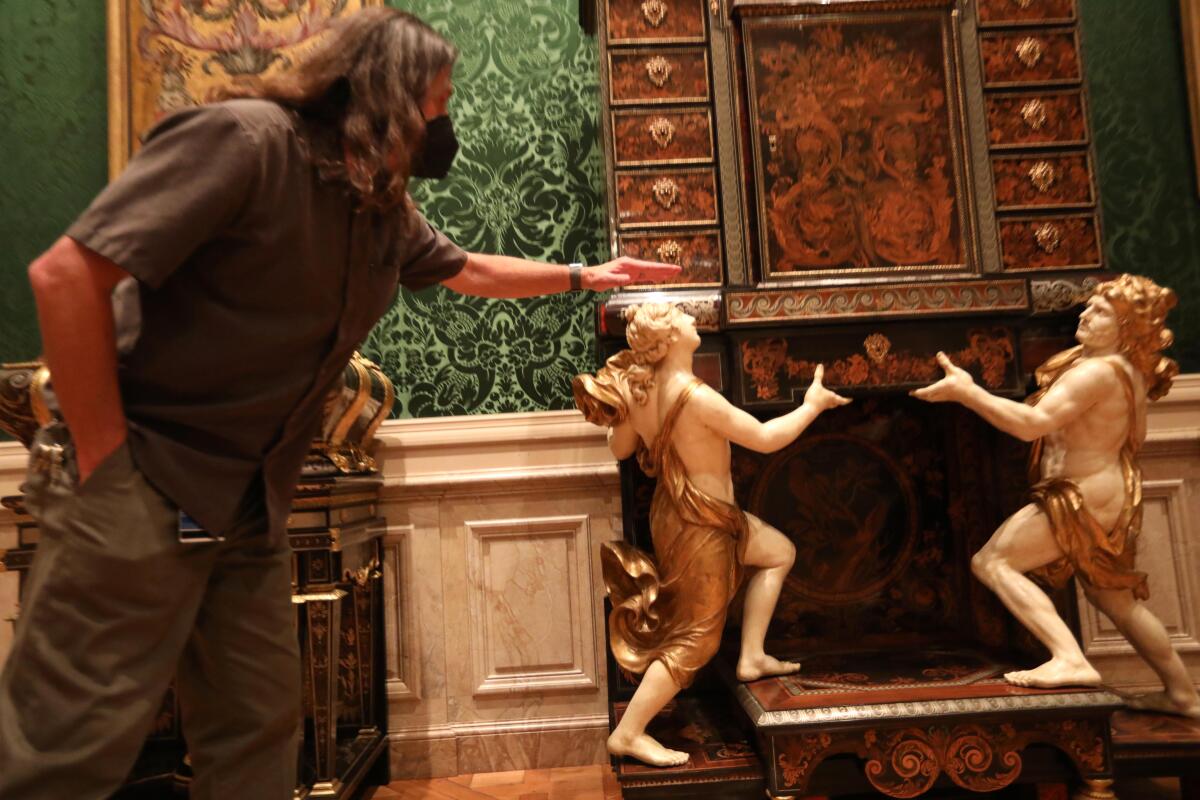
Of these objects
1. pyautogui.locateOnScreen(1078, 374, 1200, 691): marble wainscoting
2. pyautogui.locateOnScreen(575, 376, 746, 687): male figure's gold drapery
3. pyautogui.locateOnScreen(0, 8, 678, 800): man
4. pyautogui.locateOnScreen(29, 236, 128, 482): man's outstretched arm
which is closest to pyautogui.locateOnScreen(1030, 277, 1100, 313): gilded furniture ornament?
pyautogui.locateOnScreen(1078, 374, 1200, 691): marble wainscoting

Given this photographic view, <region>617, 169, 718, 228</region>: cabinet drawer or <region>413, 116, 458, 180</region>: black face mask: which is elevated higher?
<region>617, 169, 718, 228</region>: cabinet drawer

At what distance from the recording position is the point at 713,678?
2.91 m

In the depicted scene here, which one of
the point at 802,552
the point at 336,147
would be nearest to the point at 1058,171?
the point at 802,552

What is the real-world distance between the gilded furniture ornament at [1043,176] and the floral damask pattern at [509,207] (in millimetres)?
1441

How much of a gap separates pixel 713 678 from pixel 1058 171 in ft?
6.44

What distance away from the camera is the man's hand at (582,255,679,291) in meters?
2.01

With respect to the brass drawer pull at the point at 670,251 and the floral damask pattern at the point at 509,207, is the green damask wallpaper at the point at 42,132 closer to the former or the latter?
the floral damask pattern at the point at 509,207

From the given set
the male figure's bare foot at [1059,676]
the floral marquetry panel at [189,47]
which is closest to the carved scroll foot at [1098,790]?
the male figure's bare foot at [1059,676]

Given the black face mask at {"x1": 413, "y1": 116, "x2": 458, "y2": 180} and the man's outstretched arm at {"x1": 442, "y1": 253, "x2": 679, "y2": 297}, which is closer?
the black face mask at {"x1": 413, "y1": 116, "x2": 458, "y2": 180}

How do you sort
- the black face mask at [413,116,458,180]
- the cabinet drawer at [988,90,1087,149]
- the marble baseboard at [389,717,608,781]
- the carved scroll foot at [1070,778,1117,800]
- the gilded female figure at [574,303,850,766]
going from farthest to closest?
the marble baseboard at [389,717,608,781], the cabinet drawer at [988,90,1087,149], the gilded female figure at [574,303,850,766], the carved scroll foot at [1070,778,1117,800], the black face mask at [413,116,458,180]

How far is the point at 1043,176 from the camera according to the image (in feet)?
8.64

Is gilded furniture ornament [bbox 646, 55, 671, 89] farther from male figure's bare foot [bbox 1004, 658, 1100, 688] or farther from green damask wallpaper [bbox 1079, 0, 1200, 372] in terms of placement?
male figure's bare foot [bbox 1004, 658, 1100, 688]

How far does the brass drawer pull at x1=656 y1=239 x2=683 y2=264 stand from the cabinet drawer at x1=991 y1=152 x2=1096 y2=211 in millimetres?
989

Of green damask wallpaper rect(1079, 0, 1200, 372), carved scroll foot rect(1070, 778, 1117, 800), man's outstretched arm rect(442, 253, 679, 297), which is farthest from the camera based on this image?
green damask wallpaper rect(1079, 0, 1200, 372)
